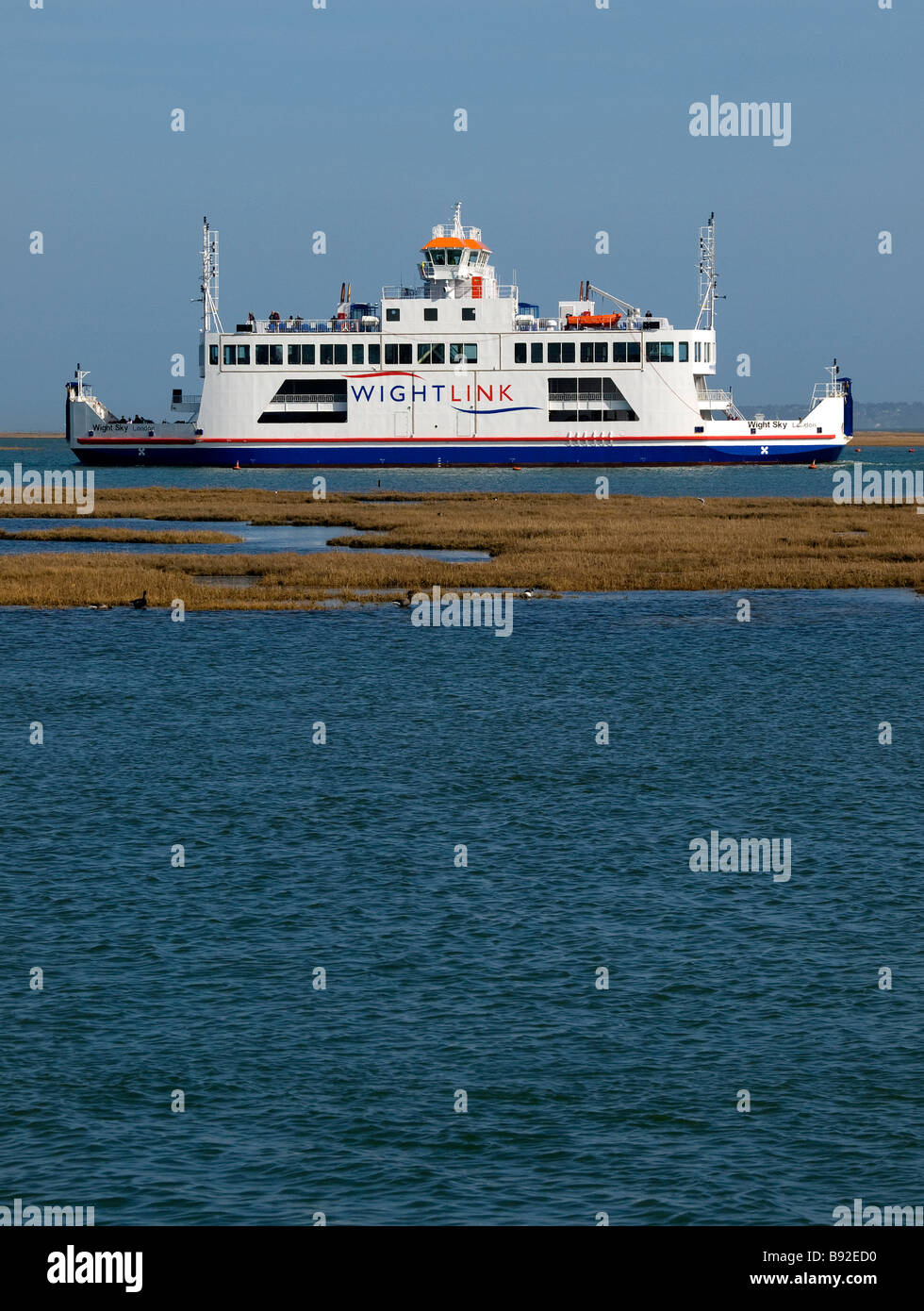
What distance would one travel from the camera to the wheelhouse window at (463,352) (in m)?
102

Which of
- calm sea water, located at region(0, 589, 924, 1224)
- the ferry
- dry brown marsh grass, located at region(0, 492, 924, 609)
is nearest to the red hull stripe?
the ferry

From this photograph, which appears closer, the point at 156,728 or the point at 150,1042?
the point at 150,1042

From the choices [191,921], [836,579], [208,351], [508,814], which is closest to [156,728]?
[508,814]

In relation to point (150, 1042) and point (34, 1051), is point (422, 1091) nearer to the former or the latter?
point (150, 1042)

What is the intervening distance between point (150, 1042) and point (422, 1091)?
8.24 ft

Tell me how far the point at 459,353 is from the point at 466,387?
83.9 inches

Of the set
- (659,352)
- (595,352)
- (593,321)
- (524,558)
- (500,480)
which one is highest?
(593,321)

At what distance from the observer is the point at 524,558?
51.7 metres

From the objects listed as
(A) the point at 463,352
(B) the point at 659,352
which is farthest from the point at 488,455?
(B) the point at 659,352

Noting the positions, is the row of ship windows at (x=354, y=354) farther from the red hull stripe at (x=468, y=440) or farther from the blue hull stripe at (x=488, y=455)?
the blue hull stripe at (x=488, y=455)

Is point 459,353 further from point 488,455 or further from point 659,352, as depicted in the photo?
point 659,352

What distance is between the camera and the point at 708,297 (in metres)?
107

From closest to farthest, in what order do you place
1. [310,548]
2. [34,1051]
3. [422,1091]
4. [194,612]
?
[422,1091], [34,1051], [194,612], [310,548]

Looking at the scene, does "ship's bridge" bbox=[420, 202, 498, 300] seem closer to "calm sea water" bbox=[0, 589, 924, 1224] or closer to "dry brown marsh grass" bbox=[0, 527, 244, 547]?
"dry brown marsh grass" bbox=[0, 527, 244, 547]
